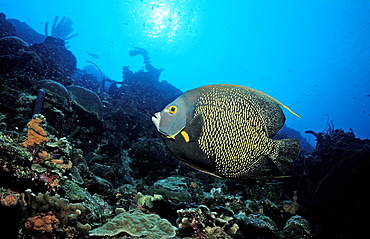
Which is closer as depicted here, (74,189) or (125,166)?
(74,189)

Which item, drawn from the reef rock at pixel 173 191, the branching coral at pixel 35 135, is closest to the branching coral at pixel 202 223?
the reef rock at pixel 173 191

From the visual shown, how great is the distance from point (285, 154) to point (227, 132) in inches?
15.2

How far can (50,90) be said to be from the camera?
631 cm

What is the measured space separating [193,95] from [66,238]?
2.17 meters

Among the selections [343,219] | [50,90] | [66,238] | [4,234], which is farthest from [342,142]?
[50,90]

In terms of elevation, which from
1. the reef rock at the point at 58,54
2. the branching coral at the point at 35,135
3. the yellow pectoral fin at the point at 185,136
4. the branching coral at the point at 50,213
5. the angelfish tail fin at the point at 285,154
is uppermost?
the reef rock at the point at 58,54

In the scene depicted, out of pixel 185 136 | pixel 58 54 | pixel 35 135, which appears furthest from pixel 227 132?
pixel 58 54

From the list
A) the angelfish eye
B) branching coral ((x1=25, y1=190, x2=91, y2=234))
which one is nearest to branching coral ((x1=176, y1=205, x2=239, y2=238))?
branching coral ((x1=25, y1=190, x2=91, y2=234))

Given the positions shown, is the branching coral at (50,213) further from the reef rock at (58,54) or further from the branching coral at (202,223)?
the reef rock at (58,54)

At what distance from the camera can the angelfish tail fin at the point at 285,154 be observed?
4.07ft

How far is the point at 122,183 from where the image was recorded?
6043mm

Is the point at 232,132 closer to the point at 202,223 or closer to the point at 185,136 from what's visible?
the point at 185,136

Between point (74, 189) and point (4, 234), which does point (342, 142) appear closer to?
point (74, 189)

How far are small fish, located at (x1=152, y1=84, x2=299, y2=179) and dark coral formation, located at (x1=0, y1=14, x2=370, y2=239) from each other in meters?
1.44
